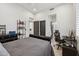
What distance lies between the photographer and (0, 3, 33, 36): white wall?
4.23 metres

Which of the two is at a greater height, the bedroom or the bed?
the bedroom

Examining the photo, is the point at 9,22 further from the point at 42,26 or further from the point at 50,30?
the point at 50,30

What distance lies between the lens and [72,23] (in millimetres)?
2736

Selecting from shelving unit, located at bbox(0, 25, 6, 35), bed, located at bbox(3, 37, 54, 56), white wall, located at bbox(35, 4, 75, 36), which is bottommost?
bed, located at bbox(3, 37, 54, 56)

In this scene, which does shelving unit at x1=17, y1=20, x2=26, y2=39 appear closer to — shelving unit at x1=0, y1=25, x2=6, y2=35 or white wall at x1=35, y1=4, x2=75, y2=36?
shelving unit at x1=0, y1=25, x2=6, y2=35

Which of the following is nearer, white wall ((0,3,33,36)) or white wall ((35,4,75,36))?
white wall ((35,4,75,36))

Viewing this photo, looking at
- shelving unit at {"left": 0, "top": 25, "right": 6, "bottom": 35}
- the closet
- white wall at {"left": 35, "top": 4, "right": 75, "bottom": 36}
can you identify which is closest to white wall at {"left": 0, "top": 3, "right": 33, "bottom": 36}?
shelving unit at {"left": 0, "top": 25, "right": 6, "bottom": 35}

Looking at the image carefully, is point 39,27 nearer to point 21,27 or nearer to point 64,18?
point 64,18

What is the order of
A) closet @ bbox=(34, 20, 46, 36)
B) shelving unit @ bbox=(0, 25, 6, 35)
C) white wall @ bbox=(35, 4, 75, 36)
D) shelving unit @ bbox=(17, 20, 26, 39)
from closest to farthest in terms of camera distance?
white wall @ bbox=(35, 4, 75, 36)
closet @ bbox=(34, 20, 46, 36)
shelving unit @ bbox=(0, 25, 6, 35)
shelving unit @ bbox=(17, 20, 26, 39)

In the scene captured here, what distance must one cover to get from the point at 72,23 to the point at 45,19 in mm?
1356

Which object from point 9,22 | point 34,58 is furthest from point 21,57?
point 9,22

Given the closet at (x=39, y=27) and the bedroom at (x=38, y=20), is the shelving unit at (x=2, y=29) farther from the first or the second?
the closet at (x=39, y=27)

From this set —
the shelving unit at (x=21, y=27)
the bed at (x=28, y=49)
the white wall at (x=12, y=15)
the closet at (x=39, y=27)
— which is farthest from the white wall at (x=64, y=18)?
the shelving unit at (x=21, y=27)

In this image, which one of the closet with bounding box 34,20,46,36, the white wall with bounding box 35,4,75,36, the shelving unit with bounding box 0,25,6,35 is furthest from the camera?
the shelving unit with bounding box 0,25,6,35
